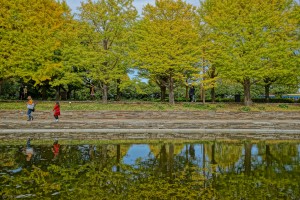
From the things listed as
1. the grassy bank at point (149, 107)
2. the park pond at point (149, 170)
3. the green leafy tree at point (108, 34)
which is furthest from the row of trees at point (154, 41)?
the park pond at point (149, 170)

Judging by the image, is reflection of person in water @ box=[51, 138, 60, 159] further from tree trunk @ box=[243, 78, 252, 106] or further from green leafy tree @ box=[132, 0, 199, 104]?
tree trunk @ box=[243, 78, 252, 106]

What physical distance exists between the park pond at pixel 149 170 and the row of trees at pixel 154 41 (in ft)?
45.1

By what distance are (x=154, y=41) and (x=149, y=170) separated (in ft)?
61.9

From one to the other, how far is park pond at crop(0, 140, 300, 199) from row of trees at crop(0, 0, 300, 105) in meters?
13.8

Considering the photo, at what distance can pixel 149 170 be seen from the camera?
9.29 meters

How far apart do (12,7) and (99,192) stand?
2296 cm

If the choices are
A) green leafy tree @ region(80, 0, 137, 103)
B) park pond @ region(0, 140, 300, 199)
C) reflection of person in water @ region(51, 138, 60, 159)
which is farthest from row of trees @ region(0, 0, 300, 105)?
park pond @ region(0, 140, 300, 199)

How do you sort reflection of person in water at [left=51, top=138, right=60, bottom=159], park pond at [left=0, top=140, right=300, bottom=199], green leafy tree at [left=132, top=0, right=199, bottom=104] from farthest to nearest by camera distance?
1. green leafy tree at [left=132, top=0, right=199, bottom=104]
2. reflection of person in water at [left=51, top=138, right=60, bottom=159]
3. park pond at [left=0, top=140, right=300, bottom=199]

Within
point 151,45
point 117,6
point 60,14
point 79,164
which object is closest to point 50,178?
point 79,164

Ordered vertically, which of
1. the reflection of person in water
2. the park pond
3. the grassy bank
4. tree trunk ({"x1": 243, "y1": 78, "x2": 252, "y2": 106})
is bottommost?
the park pond

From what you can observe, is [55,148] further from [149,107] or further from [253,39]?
[253,39]

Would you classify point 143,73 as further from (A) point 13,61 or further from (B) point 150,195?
(B) point 150,195

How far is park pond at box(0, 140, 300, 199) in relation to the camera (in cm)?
718

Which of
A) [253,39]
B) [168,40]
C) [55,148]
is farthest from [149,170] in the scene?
[253,39]
